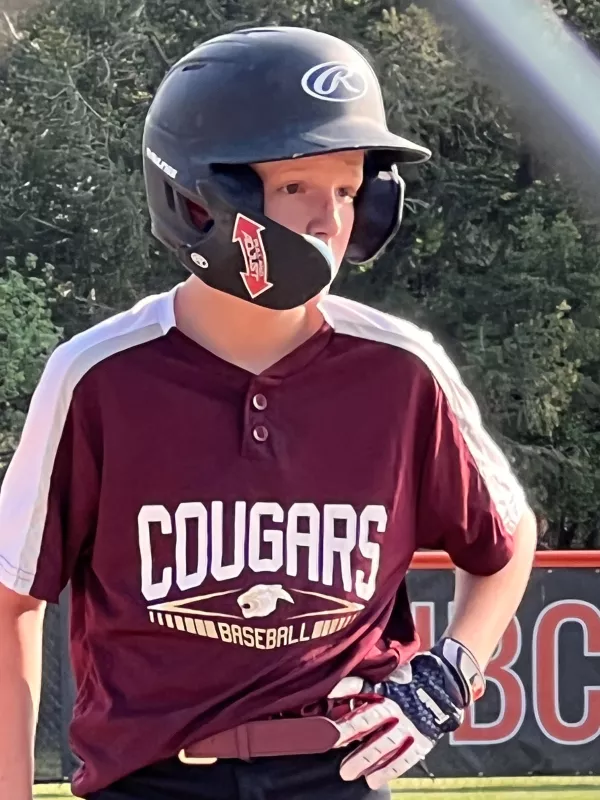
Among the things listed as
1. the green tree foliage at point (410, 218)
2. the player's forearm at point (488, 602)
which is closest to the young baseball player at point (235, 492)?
the player's forearm at point (488, 602)

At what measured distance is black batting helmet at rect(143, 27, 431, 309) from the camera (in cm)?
179

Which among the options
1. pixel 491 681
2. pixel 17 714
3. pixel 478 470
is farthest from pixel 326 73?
pixel 491 681

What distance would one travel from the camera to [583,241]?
51.5 feet

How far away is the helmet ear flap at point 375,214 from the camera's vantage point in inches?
77.5

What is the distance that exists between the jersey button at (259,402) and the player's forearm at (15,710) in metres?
0.47

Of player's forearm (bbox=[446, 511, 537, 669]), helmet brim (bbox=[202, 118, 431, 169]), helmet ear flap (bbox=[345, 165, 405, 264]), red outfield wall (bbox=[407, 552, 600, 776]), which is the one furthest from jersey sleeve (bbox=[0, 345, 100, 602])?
red outfield wall (bbox=[407, 552, 600, 776])

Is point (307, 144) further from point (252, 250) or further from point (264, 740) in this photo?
point (264, 740)

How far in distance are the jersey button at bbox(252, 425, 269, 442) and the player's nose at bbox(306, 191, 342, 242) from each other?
29 centimetres

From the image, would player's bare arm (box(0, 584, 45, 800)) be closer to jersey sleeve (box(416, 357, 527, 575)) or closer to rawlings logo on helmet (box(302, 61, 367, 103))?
jersey sleeve (box(416, 357, 527, 575))

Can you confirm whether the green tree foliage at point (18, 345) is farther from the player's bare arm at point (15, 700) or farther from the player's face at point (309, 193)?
the player's face at point (309, 193)

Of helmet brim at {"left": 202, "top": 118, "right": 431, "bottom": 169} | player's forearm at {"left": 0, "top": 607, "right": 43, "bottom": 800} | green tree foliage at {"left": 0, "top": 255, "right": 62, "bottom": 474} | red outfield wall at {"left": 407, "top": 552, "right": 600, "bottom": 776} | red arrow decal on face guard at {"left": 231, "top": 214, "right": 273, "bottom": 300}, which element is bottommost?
green tree foliage at {"left": 0, "top": 255, "right": 62, "bottom": 474}

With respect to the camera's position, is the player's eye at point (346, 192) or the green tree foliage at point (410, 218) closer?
the player's eye at point (346, 192)

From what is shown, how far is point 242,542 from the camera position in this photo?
5.99ft

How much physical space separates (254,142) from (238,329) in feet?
0.98
